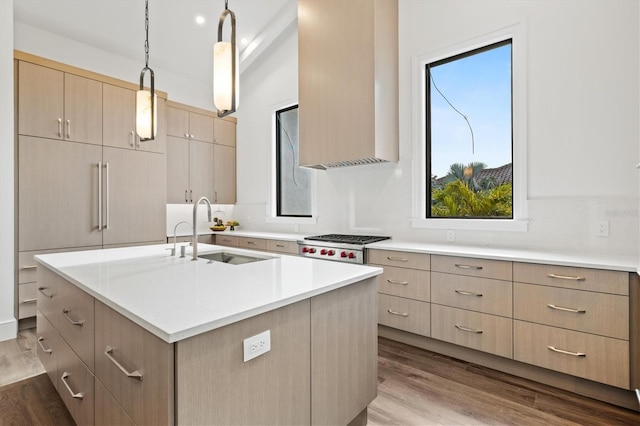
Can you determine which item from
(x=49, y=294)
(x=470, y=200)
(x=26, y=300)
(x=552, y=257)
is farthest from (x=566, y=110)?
(x=26, y=300)

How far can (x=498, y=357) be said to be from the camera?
2469 millimetres

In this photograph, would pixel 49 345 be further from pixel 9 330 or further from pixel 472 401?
pixel 472 401

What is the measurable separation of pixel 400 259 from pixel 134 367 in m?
2.20

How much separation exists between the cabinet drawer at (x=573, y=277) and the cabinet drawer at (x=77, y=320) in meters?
2.48

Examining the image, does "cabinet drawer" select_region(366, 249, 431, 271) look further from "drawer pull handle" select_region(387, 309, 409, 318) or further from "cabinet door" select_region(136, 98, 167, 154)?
"cabinet door" select_region(136, 98, 167, 154)

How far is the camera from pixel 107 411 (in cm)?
131

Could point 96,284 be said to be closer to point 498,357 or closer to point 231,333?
point 231,333

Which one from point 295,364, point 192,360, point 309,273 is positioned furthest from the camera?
point 309,273

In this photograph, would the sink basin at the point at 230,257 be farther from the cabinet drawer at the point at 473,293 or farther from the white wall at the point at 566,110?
the white wall at the point at 566,110

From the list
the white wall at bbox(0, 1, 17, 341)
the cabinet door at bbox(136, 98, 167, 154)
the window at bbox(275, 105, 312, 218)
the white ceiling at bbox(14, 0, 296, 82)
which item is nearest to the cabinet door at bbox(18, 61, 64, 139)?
the white wall at bbox(0, 1, 17, 341)

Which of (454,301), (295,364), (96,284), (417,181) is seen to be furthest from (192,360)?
(417,181)

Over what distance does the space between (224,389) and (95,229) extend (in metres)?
3.33

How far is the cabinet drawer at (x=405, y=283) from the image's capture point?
2.75m

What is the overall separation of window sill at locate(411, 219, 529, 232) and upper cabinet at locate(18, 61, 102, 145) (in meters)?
3.56
